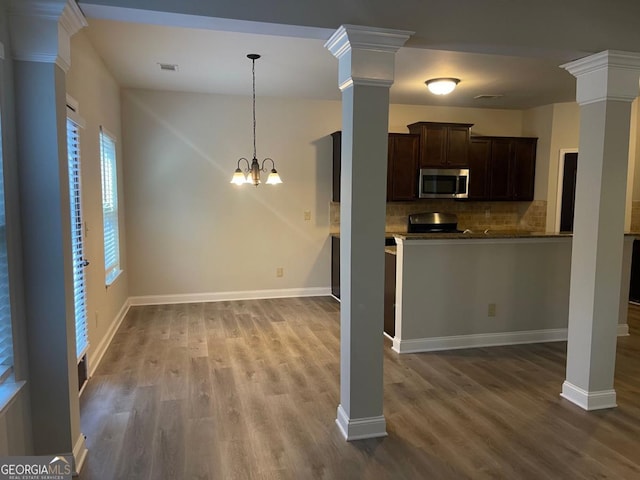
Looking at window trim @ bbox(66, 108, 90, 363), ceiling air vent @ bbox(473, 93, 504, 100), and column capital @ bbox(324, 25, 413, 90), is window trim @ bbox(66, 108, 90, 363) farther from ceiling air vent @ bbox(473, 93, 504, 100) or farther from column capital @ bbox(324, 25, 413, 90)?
ceiling air vent @ bbox(473, 93, 504, 100)

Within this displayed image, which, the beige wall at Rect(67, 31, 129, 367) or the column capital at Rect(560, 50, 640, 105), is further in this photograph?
the beige wall at Rect(67, 31, 129, 367)

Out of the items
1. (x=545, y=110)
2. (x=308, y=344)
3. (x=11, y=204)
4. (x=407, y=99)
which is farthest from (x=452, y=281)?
(x=545, y=110)

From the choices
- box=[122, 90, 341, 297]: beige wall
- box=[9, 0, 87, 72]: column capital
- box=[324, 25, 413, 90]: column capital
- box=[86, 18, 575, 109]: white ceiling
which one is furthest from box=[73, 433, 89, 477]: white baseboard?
box=[122, 90, 341, 297]: beige wall

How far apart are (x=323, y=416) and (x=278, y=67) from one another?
10.6 ft

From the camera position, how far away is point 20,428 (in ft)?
6.85

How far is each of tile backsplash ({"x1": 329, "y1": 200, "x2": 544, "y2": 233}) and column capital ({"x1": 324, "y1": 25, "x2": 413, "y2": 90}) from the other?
384 cm

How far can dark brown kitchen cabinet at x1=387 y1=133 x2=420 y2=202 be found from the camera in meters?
5.96

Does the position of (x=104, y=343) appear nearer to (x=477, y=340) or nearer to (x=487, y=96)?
(x=477, y=340)

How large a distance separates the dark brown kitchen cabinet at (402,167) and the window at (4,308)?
4.63 metres

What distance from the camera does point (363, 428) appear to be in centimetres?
263

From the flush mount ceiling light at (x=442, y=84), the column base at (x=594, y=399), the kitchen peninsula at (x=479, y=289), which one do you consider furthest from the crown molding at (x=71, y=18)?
the column base at (x=594, y=399)

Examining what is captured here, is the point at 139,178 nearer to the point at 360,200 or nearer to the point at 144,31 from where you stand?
the point at 144,31

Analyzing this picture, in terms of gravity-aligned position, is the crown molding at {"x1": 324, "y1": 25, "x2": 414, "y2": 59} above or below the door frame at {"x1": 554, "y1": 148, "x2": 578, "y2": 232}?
above

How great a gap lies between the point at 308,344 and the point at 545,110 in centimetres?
481
